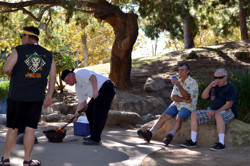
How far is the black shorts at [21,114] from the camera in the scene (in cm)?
390

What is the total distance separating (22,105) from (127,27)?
9055 mm

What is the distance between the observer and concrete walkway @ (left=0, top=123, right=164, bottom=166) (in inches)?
176

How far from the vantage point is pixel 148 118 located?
9.89 m

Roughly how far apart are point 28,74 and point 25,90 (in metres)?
0.17

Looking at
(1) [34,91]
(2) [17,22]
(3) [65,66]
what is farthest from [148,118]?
(2) [17,22]

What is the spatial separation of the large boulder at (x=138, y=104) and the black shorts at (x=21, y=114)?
719cm

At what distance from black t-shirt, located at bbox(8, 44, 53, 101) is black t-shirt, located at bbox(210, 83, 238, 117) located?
121 inches

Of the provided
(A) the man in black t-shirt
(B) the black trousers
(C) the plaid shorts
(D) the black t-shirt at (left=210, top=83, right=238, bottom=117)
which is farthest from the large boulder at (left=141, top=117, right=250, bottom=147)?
(A) the man in black t-shirt

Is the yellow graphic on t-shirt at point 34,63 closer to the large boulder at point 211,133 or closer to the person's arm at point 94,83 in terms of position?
the person's arm at point 94,83

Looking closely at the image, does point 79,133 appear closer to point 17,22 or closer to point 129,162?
point 129,162

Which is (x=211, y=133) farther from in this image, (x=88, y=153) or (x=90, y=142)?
(x=88, y=153)

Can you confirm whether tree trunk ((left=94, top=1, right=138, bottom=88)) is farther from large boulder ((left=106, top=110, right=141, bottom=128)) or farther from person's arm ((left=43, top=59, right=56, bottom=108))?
person's arm ((left=43, top=59, right=56, bottom=108))

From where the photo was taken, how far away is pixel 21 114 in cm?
394

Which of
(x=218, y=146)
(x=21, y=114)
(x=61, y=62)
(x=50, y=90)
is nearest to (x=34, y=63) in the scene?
(x=50, y=90)
